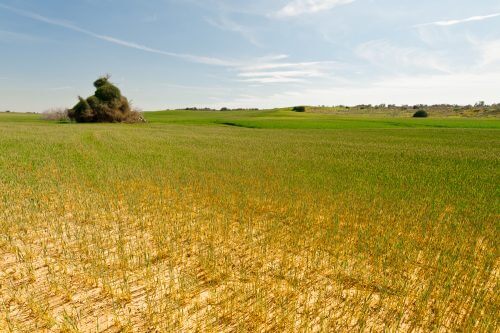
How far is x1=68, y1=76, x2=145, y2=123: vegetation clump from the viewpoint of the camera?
2184 inches

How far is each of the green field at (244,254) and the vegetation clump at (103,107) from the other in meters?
49.6

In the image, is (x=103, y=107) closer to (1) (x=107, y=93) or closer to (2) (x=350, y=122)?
(1) (x=107, y=93)

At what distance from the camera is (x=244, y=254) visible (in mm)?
5559

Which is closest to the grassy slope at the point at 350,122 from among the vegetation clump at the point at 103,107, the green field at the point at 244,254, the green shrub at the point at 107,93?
the vegetation clump at the point at 103,107

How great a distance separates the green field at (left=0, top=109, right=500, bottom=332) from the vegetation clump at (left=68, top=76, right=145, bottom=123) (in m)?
49.6

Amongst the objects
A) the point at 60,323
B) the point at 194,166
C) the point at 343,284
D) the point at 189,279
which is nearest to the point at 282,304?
the point at 343,284

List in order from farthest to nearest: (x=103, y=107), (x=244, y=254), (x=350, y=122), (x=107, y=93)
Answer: (x=350, y=122) < (x=107, y=93) < (x=103, y=107) < (x=244, y=254)

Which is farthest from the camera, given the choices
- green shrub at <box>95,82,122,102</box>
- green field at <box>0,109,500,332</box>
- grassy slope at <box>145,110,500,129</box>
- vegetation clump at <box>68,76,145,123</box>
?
green shrub at <box>95,82,122,102</box>

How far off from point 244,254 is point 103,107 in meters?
59.2

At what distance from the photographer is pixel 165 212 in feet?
25.3

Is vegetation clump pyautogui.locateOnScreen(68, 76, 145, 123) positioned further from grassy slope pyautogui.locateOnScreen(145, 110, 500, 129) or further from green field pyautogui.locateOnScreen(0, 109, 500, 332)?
green field pyautogui.locateOnScreen(0, 109, 500, 332)

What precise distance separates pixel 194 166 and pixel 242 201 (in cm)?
611

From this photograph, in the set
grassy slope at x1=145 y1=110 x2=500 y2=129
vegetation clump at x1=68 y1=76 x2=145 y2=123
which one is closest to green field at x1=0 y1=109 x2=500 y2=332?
grassy slope at x1=145 y1=110 x2=500 y2=129

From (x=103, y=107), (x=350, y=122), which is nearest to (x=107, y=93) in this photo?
(x=103, y=107)
